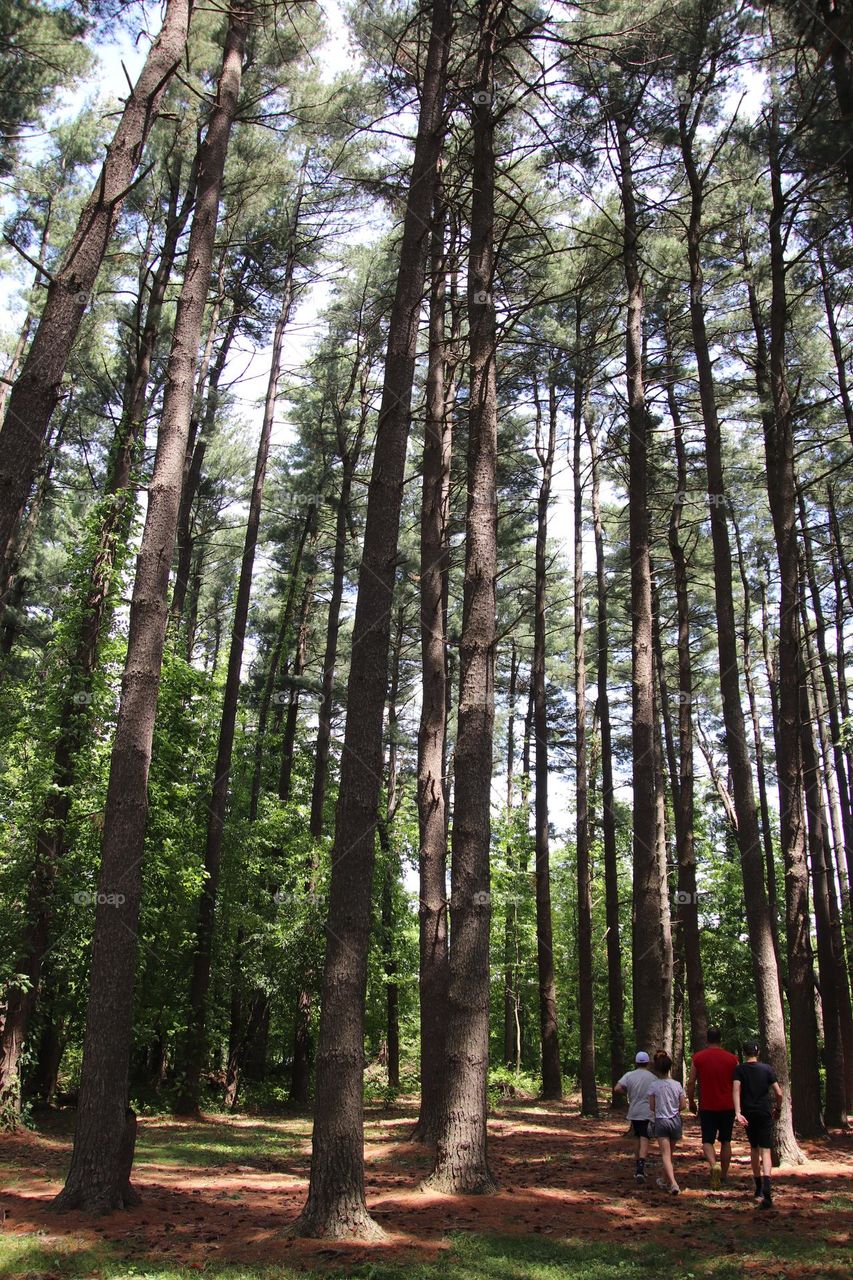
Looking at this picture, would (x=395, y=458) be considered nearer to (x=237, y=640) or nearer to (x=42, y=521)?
(x=237, y=640)

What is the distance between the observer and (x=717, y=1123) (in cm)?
897

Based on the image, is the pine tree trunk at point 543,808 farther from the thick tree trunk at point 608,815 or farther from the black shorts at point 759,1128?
the black shorts at point 759,1128

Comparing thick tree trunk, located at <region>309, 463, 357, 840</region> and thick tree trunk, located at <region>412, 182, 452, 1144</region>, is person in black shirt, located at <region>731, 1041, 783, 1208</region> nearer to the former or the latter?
thick tree trunk, located at <region>412, 182, 452, 1144</region>

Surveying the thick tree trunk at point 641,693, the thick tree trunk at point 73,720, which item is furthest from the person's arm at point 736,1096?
the thick tree trunk at point 73,720

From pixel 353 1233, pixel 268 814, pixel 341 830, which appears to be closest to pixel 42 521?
pixel 268 814

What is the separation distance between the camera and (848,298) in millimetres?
13539

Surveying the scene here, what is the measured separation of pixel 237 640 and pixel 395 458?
8.18 m

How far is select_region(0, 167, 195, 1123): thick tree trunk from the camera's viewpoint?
464 inches

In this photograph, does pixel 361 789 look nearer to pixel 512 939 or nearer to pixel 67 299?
pixel 67 299

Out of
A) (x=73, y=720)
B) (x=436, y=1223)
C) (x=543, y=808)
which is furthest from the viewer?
(x=543, y=808)

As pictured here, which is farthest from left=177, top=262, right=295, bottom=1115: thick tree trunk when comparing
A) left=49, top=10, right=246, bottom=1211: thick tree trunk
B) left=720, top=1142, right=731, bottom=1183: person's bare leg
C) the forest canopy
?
left=720, top=1142, right=731, bottom=1183: person's bare leg

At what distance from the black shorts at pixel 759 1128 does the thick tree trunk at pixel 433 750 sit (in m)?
3.18

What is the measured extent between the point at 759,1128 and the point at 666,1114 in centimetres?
119

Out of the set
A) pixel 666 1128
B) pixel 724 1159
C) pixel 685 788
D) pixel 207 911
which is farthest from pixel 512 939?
pixel 666 1128
